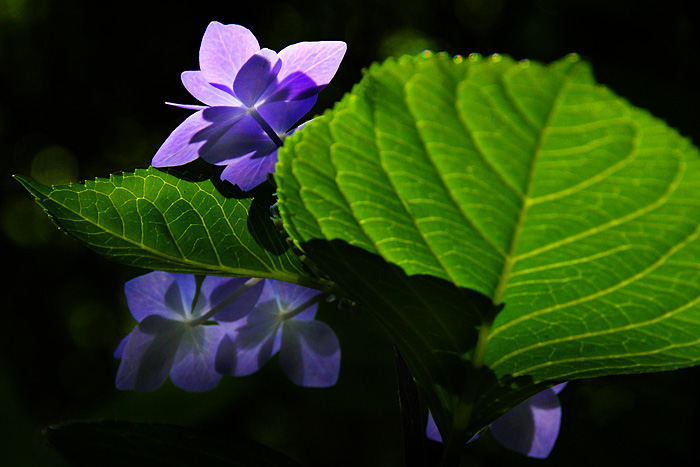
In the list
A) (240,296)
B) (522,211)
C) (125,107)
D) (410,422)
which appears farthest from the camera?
(125,107)

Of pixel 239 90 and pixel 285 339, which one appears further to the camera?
pixel 285 339

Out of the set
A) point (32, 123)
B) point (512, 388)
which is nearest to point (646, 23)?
point (512, 388)

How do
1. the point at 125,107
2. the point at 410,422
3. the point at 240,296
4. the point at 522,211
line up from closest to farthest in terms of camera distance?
the point at 522,211 → the point at 410,422 → the point at 240,296 → the point at 125,107

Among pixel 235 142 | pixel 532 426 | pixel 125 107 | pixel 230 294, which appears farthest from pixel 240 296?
pixel 125 107

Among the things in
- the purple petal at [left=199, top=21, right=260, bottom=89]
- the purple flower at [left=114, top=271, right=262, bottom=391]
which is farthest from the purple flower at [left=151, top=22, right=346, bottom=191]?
the purple flower at [left=114, top=271, right=262, bottom=391]

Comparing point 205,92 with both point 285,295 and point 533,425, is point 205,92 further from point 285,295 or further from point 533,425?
point 533,425

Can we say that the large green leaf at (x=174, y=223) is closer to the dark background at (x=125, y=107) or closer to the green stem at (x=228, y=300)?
the green stem at (x=228, y=300)
